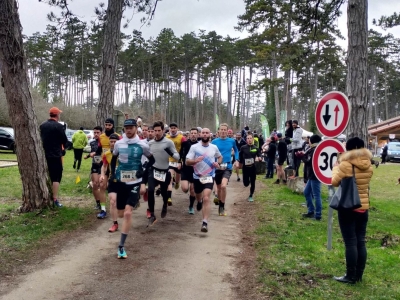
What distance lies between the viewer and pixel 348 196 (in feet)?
17.0

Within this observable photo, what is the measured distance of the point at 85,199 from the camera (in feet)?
36.2

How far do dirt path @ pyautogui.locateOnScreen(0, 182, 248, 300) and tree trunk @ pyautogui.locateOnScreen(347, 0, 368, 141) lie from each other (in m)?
3.98

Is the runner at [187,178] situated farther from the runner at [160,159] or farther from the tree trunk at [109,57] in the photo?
the tree trunk at [109,57]

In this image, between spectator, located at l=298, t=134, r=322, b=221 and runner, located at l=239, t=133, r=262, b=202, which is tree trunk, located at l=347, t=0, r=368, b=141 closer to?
spectator, located at l=298, t=134, r=322, b=221

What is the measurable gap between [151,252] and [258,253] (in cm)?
174

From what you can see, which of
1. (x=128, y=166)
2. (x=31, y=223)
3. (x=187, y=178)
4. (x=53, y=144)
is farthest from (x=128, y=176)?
(x=187, y=178)

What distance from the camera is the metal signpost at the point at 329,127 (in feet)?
20.7

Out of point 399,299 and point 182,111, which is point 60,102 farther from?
point 399,299

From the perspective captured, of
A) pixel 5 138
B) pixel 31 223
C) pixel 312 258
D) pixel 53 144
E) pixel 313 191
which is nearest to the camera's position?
pixel 312 258

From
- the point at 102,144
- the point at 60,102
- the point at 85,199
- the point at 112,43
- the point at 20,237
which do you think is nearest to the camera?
the point at 20,237

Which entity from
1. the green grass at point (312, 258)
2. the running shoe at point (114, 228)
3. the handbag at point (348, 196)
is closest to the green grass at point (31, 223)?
the running shoe at point (114, 228)

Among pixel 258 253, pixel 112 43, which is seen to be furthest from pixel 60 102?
pixel 258 253

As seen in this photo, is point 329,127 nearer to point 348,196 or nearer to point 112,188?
point 348,196

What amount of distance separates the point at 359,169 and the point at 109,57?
9265 millimetres
